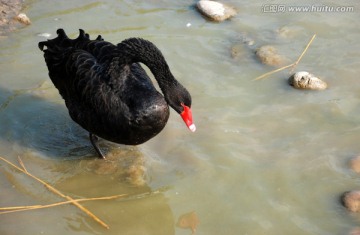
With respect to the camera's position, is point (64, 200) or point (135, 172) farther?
point (135, 172)

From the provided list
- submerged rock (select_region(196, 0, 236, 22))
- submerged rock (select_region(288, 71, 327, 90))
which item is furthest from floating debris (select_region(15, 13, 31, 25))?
submerged rock (select_region(288, 71, 327, 90))

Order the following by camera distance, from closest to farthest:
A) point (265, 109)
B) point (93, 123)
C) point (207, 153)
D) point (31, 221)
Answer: point (31, 221)
point (93, 123)
point (207, 153)
point (265, 109)

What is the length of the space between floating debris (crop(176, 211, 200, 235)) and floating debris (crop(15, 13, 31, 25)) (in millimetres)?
3574

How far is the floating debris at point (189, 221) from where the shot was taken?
3.47 metres

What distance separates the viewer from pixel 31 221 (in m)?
3.50

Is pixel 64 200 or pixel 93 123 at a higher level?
pixel 93 123

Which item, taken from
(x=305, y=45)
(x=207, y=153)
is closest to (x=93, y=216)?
(x=207, y=153)

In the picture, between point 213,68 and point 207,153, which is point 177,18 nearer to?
point 213,68

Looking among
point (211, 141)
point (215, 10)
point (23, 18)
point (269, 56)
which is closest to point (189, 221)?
point (211, 141)

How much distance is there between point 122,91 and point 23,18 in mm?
2865

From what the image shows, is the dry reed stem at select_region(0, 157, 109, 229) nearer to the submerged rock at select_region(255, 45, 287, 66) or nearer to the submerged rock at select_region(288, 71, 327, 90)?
the submerged rock at select_region(288, 71, 327, 90)

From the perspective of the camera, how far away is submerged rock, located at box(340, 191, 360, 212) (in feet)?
11.3

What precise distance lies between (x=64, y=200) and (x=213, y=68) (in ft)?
7.37
